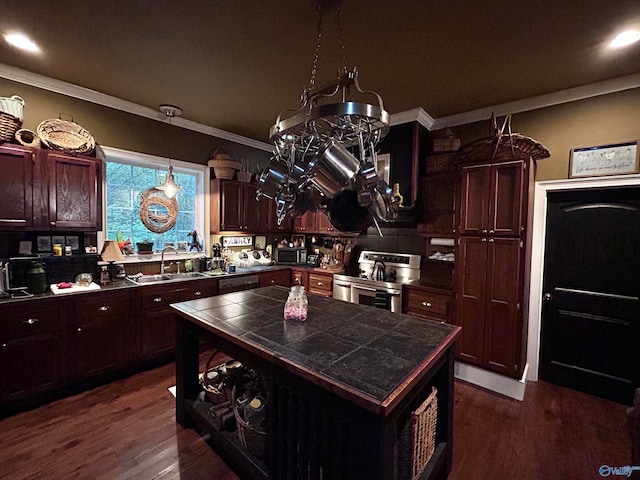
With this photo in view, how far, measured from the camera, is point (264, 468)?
160cm

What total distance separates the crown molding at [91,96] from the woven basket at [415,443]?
3845mm

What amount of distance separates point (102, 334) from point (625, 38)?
4.68m

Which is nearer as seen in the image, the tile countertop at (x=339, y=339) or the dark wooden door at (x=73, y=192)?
the tile countertop at (x=339, y=339)

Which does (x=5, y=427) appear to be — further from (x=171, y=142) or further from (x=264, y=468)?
(x=171, y=142)

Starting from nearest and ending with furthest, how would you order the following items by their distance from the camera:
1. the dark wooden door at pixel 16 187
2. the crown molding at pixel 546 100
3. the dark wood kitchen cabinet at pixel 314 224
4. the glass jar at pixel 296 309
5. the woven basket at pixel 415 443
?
the woven basket at pixel 415 443, the glass jar at pixel 296 309, the dark wooden door at pixel 16 187, the crown molding at pixel 546 100, the dark wood kitchen cabinet at pixel 314 224

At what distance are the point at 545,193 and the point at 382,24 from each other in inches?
90.2

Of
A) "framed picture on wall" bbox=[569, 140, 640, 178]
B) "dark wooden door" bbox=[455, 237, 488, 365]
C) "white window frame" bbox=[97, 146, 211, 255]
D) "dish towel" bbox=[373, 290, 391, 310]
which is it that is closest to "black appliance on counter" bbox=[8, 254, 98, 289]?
"white window frame" bbox=[97, 146, 211, 255]

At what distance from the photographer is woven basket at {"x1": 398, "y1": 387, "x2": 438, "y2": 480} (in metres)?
1.45

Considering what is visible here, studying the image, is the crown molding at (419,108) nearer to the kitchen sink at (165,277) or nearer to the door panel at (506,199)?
the door panel at (506,199)

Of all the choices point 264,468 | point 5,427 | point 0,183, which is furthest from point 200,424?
point 0,183

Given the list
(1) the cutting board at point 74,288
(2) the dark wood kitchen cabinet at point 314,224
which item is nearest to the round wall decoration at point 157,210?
(1) the cutting board at point 74,288

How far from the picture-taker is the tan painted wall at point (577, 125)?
97.9 inches

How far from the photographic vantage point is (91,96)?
2.90 meters

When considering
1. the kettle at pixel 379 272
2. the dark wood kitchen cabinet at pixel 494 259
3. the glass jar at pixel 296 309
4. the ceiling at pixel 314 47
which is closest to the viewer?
the ceiling at pixel 314 47
